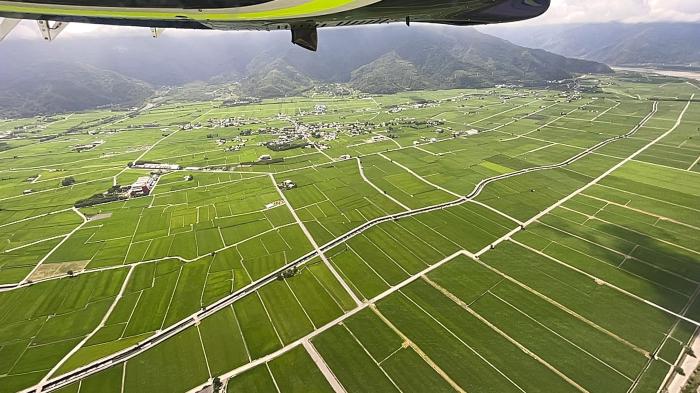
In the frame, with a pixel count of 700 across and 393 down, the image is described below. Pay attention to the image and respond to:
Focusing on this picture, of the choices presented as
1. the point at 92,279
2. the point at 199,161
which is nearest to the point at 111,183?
the point at 199,161

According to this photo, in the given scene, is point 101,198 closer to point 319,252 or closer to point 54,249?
point 54,249

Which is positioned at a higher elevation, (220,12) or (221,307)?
(220,12)

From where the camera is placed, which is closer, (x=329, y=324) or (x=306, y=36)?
(x=306, y=36)

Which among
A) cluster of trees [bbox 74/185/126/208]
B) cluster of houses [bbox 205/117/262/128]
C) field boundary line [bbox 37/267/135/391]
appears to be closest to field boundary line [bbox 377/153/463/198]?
field boundary line [bbox 37/267/135/391]

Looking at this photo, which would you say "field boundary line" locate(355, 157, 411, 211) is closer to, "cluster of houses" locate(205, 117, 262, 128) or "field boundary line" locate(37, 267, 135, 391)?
"field boundary line" locate(37, 267, 135, 391)

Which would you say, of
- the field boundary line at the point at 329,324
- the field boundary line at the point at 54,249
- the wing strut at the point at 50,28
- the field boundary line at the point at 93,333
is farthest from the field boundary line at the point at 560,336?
the field boundary line at the point at 54,249

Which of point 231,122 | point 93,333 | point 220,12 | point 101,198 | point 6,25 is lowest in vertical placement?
point 93,333

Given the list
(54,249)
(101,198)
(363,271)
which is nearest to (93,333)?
(54,249)

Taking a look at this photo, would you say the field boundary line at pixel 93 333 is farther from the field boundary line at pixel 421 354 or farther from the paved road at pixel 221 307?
the field boundary line at pixel 421 354
